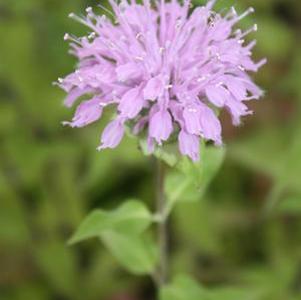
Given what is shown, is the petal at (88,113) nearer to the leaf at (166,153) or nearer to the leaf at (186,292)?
the leaf at (166,153)

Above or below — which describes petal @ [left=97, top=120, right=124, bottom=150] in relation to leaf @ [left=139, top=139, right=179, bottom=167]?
above

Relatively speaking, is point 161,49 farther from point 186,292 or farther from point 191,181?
point 186,292

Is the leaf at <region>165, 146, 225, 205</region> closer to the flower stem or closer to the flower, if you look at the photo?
the flower stem

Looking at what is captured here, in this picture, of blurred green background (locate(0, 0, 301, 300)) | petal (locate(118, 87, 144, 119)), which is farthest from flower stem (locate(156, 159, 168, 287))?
blurred green background (locate(0, 0, 301, 300))

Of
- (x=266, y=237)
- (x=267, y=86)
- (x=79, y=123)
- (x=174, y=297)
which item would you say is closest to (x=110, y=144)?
(x=79, y=123)

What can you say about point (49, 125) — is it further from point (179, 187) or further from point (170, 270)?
point (179, 187)

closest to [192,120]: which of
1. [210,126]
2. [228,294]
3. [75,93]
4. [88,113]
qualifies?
[210,126]
